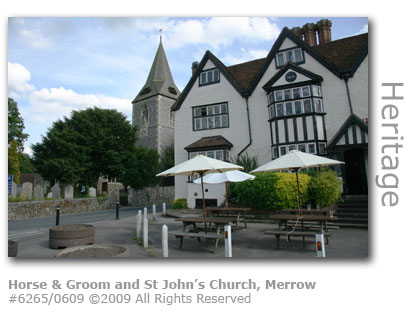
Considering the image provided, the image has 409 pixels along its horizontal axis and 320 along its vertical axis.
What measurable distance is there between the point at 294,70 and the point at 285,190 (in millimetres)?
7571

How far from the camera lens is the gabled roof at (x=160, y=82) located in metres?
39.7

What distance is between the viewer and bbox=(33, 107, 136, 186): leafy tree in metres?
23.3

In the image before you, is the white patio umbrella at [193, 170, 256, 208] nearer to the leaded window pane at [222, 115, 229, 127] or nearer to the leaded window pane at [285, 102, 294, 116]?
the leaded window pane at [285, 102, 294, 116]

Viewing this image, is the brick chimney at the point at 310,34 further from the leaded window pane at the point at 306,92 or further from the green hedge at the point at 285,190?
the green hedge at the point at 285,190

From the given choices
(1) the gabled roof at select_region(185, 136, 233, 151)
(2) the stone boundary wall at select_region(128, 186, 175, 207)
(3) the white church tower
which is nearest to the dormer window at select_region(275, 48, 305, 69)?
(1) the gabled roof at select_region(185, 136, 233, 151)

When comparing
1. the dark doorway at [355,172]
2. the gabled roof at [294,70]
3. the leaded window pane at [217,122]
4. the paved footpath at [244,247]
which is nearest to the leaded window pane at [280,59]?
the gabled roof at [294,70]

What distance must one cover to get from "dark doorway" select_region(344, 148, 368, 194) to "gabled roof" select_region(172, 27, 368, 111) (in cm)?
440

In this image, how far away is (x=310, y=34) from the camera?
727 inches

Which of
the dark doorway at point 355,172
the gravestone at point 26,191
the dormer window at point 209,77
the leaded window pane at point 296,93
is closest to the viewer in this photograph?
the dark doorway at point 355,172

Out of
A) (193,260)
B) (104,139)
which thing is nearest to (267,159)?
(193,260)

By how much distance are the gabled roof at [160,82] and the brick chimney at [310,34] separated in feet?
81.1

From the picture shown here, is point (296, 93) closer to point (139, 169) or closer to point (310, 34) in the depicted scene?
point (310, 34)

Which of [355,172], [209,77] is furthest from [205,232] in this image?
[209,77]
